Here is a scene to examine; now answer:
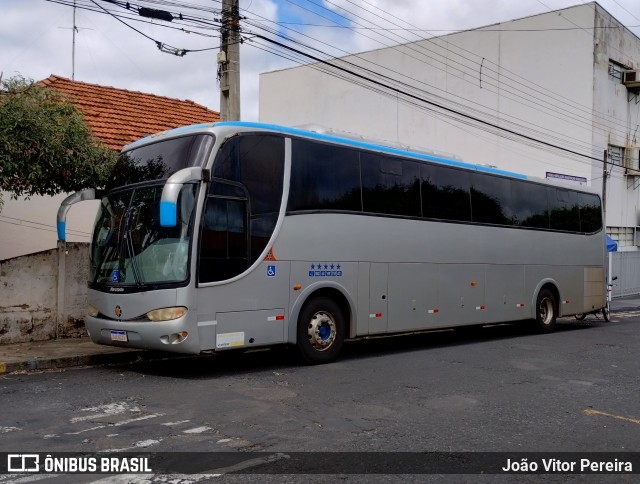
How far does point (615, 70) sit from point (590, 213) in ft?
54.0

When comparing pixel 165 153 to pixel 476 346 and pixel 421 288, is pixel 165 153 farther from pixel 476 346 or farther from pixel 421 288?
pixel 476 346

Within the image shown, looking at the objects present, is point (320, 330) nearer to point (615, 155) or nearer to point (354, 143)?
point (354, 143)

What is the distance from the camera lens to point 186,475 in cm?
523

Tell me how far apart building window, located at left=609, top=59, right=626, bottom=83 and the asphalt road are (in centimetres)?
2286

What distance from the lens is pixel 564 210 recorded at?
17094mm

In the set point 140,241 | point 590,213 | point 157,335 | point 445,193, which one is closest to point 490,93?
point 590,213

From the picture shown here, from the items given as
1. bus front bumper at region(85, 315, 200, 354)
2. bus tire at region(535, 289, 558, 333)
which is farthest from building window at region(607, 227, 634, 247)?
bus front bumper at region(85, 315, 200, 354)

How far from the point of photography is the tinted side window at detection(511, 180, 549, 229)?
15344 millimetres

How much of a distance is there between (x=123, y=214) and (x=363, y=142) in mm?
4315

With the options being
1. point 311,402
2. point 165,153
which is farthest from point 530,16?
point 311,402

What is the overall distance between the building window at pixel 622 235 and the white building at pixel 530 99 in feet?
0.19

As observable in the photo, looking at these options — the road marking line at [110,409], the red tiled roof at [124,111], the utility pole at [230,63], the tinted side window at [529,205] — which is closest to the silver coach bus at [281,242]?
the tinted side window at [529,205]

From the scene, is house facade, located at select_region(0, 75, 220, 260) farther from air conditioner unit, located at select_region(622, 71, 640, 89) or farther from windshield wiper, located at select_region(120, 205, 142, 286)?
air conditioner unit, located at select_region(622, 71, 640, 89)

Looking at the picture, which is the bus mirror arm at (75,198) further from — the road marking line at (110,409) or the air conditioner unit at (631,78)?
the air conditioner unit at (631,78)
